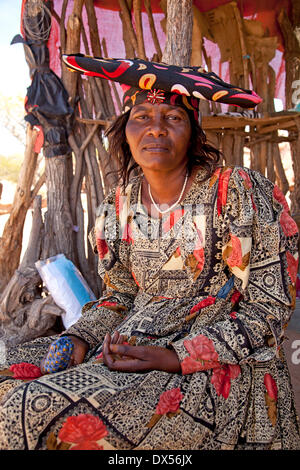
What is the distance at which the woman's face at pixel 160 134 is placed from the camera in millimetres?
1729

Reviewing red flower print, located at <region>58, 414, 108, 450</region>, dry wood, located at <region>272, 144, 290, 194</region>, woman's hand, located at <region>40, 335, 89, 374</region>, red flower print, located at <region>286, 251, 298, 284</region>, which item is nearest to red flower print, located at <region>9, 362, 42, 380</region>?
woman's hand, located at <region>40, 335, 89, 374</region>

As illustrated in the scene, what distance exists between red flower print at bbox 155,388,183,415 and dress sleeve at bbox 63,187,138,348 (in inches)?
22.6

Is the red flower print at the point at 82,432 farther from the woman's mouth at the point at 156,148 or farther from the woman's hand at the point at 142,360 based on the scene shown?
the woman's mouth at the point at 156,148

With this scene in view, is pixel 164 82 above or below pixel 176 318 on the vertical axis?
above

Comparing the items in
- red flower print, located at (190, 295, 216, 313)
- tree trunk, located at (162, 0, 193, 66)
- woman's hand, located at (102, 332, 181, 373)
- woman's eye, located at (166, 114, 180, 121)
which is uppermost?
tree trunk, located at (162, 0, 193, 66)

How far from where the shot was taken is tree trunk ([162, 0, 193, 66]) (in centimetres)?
276

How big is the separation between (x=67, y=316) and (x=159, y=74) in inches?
87.5

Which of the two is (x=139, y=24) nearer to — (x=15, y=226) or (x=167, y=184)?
(x=15, y=226)

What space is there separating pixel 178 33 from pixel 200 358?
84.8 inches

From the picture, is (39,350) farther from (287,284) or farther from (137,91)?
(137,91)

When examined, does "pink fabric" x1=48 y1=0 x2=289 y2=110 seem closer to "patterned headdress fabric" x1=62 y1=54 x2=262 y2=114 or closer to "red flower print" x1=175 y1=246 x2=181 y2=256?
"patterned headdress fabric" x1=62 y1=54 x2=262 y2=114

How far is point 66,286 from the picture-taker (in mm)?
3441

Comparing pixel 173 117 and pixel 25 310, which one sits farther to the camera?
pixel 25 310

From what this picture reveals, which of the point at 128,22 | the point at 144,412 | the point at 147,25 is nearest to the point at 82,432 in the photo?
the point at 144,412
